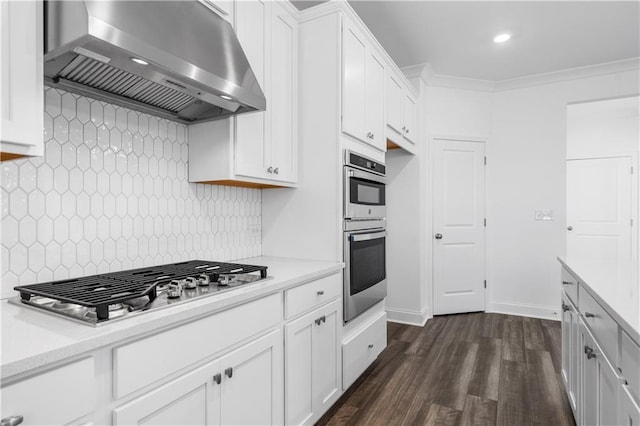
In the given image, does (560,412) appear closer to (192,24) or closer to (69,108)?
(192,24)

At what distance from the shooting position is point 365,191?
8.39 ft

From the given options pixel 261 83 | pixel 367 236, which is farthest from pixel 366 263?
pixel 261 83

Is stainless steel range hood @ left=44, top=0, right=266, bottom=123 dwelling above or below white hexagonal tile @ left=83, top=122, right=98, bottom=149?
above

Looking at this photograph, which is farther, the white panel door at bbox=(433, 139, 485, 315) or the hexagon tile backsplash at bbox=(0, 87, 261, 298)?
the white panel door at bbox=(433, 139, 485, 315)

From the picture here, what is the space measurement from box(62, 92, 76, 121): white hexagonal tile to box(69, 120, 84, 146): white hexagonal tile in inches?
1.0

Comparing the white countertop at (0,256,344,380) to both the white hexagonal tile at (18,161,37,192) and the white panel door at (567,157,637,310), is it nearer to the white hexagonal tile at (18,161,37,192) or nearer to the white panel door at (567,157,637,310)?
the white hexagonal tile at (18,161,37,192)

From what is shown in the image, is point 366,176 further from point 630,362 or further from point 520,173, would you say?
point 520,173

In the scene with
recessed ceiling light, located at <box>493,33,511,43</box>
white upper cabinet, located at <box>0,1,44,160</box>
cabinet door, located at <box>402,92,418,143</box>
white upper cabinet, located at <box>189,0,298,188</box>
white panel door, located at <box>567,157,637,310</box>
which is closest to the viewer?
white upper cabinet, located at <box>0,1,44,160</box>

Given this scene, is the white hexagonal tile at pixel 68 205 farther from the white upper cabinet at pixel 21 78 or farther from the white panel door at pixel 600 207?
the white panel door at pixel 600 207

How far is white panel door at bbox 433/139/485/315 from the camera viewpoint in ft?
13.8

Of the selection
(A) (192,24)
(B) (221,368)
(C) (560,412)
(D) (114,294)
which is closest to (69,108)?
(A) (192,24)

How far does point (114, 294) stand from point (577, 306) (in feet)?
6.85

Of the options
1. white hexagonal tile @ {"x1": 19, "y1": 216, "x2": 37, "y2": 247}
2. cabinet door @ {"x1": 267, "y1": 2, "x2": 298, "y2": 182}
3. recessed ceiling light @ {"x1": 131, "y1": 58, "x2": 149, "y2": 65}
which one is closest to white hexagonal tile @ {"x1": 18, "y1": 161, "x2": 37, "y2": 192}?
white hexagonal tile @ {"x1": 19, "y1": 216, "x2": 37, "y2": 247}

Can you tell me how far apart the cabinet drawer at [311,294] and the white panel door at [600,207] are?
4299 millimetres
